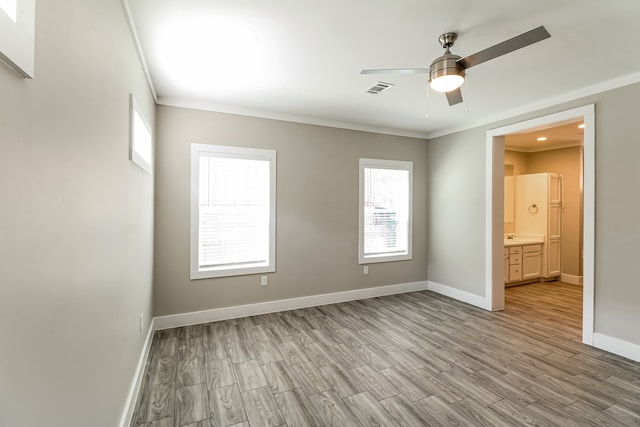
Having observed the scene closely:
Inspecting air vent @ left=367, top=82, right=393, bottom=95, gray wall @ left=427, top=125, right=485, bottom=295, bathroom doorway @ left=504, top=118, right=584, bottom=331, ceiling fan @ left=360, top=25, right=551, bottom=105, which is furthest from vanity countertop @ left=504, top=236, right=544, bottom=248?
ceiling fan @ left=360, top=25, right=551, bottom=105

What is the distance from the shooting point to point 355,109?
3.95 metres

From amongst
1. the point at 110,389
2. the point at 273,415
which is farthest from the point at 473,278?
the point at 110,389

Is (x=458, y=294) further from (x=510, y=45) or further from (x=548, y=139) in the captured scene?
(x=510, y=45)

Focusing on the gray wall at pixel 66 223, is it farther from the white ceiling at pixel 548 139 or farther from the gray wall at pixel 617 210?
the white ceiling at pixel 548 139

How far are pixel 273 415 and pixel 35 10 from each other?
2.38 meters

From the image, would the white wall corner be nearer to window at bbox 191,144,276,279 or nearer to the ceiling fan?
window at bbox 191,144,276,279

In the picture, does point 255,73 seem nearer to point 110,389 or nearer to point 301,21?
point 301,21

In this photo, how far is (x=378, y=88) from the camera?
3223 mm

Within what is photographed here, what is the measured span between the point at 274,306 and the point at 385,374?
1.93 m

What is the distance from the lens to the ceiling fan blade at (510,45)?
1581 millimetres

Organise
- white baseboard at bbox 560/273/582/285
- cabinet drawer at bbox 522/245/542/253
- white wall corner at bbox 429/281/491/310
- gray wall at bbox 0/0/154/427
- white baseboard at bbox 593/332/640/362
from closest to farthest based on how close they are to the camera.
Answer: gray wall at bbox 0/0/154/427
white baseboard at bbox 593/332/640/362
white wall corner at bbox 429/281/491/310
cabinet drawer at bbox 522/245/542/253
white baseboard at bbox 560/273/582/285

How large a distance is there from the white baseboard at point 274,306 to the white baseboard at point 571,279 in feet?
10.2

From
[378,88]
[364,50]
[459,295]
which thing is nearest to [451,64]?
[364,50]

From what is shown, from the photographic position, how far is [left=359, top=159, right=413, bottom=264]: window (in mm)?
4793
